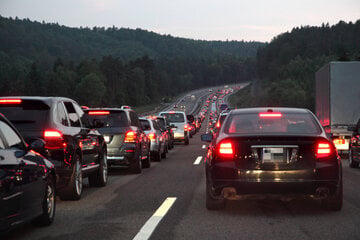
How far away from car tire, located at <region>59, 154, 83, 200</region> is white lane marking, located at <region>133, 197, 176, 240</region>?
1.45 m

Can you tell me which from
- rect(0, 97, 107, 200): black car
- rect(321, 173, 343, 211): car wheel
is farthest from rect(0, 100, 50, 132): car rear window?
rect(321, 173, 343, 211): car wheel

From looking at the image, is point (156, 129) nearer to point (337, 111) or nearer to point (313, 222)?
point (337, 111)

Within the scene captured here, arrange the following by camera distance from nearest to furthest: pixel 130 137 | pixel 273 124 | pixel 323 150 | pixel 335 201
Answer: pixel 323 150, pixel 335 201, pixel 273 124, pixel 130 137

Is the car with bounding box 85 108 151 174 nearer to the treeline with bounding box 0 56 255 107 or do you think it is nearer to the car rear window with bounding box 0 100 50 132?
the car rear window with bounding box 0 100 50 132

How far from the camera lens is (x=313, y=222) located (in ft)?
24.9

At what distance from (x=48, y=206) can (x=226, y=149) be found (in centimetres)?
238

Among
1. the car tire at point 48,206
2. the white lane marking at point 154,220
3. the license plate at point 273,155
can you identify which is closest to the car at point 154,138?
the white lane marking at point 154,220

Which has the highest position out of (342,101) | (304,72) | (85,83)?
(342,101)

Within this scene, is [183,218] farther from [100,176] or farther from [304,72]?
[304,72]

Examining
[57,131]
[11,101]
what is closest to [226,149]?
[57,131]

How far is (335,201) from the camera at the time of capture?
27.2 ft

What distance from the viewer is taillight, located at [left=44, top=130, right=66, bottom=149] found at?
9023 mm

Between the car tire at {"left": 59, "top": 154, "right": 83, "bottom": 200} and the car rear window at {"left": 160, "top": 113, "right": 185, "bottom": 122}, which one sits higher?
the car tire at {"left": 59, "top": 154, "right": 83, "bottom": 200}

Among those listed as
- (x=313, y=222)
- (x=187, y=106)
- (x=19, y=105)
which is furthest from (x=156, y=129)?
(x=187, y=106)
